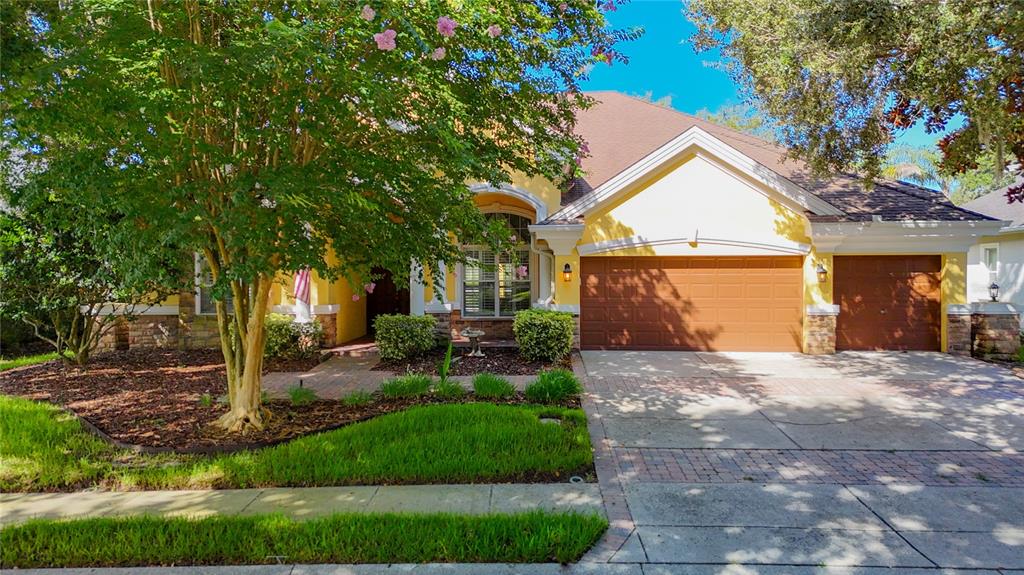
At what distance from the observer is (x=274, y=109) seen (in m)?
4.59

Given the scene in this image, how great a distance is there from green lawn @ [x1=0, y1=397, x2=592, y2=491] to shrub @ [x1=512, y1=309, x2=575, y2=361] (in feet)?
13.6

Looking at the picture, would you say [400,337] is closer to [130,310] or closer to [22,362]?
[130,310]

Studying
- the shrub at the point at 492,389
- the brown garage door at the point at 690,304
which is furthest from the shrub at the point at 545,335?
the shrub at the point at 492,389

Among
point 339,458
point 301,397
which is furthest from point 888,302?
point 301,397

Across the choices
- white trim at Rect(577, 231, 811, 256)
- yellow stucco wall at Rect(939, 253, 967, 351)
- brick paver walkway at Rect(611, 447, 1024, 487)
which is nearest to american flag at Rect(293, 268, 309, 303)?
white trim at Rect(577, 231, 811, 256)

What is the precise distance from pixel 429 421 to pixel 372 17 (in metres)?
4.21

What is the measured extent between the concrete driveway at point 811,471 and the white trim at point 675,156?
12.9ft

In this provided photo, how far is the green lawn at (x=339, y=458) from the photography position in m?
4.61

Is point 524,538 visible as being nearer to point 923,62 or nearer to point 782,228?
point 923,62

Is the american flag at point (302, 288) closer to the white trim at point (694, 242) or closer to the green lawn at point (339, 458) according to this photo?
the green lawn at point (339, 458)

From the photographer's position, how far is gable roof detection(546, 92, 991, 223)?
10.8m

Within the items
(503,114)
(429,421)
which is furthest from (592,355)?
(503,114)

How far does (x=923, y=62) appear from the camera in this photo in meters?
5.76

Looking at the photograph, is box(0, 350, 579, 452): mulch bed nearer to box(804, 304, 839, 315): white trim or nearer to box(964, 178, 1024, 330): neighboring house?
box(804, 304, 839, 315): white trim
